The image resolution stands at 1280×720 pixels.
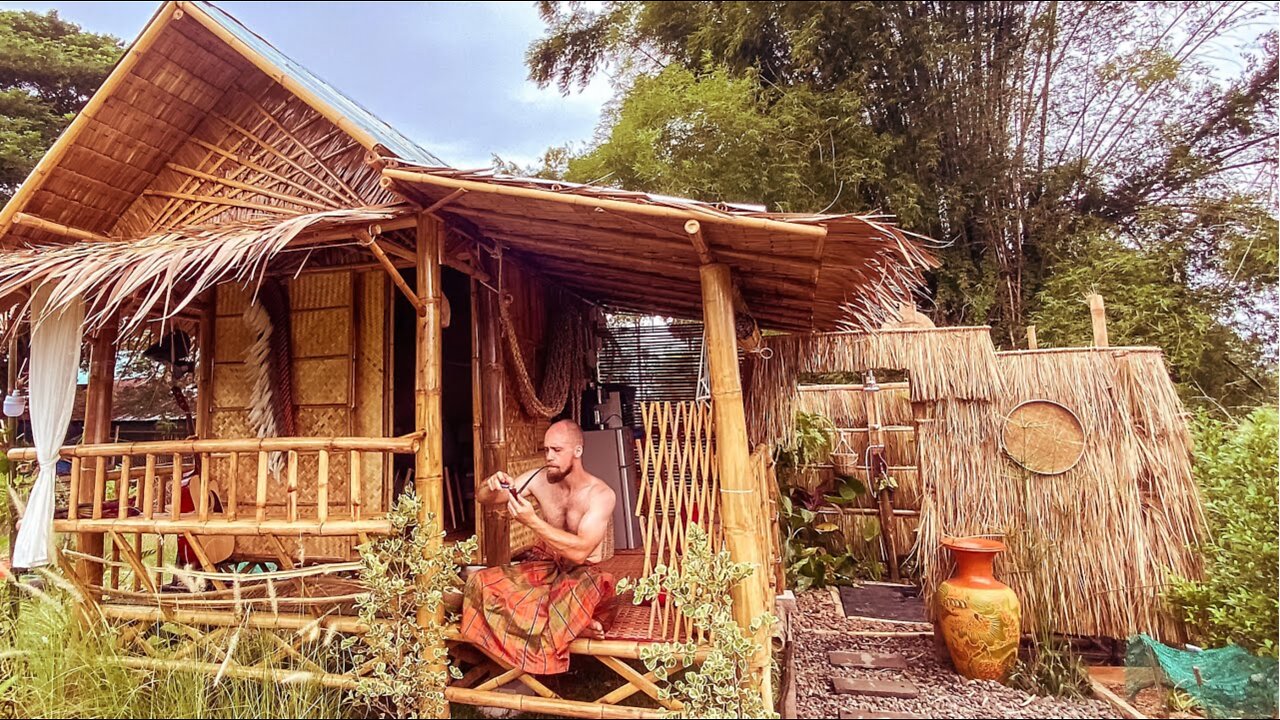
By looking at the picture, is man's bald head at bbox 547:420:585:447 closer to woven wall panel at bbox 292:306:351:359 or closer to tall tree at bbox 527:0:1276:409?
woven wall panel at bbox 292:306:351:359

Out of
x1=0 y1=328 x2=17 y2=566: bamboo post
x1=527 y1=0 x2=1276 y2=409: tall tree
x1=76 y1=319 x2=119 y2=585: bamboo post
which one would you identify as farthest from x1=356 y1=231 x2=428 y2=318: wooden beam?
x1=527 y1=0 x2=1276 y2=409: tall tree

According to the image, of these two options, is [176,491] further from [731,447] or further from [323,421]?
[731,447]

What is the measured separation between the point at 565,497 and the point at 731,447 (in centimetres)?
99

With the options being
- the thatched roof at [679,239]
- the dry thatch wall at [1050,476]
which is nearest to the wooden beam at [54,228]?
the thatched roof at [679,239]

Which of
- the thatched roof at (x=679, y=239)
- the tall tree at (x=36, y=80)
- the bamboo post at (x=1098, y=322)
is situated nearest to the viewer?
the thatched roof at (x=679, y=239)

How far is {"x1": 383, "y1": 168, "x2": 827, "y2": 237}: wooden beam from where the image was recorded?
252cm

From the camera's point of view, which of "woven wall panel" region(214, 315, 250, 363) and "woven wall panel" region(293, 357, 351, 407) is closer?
"woven wall panel" region(293, 357, 351, 407)

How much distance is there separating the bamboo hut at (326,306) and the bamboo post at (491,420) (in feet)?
0.06

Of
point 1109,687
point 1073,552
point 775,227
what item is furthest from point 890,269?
point 1109,687

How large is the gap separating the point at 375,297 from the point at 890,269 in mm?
3840

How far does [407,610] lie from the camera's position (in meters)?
2.99

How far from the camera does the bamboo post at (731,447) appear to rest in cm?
291

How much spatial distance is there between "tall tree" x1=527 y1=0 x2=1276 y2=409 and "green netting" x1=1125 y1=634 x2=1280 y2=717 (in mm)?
5141

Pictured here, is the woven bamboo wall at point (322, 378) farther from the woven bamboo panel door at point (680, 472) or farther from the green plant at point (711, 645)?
the green plant at point (711, 645)
